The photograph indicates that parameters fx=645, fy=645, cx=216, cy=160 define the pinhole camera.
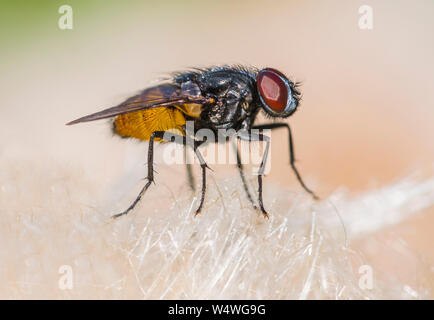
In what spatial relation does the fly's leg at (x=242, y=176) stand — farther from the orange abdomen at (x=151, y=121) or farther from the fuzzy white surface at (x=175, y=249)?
the orange abdomen at (x=151, y=121)

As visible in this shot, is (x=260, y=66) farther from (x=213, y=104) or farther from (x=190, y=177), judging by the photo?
(x=190, y=177)

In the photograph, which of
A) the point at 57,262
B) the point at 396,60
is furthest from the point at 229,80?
the point at 396,60

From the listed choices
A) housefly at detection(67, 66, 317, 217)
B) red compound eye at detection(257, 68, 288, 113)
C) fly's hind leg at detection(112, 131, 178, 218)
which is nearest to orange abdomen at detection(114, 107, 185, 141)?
housefly at detection(67, 66, 317, 217)

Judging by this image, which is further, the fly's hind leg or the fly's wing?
the fly's wing

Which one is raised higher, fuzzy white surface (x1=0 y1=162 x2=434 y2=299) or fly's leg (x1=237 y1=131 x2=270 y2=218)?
fly's leg (x1=237 y1=131 x2=270 y2=218)

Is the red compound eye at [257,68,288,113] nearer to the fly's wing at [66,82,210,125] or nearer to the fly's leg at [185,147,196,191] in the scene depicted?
the fly's wing at [66,82,210,125]

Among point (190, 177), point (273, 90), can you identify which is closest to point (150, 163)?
point (190, 177)
